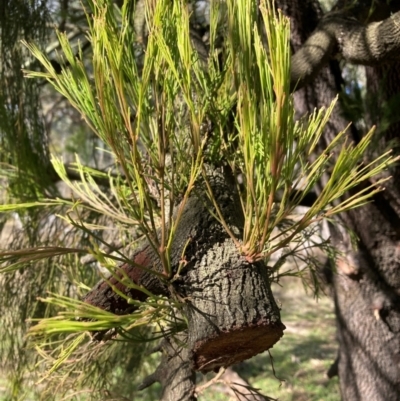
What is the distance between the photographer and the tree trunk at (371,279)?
1.47 meters

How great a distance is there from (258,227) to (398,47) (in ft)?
1.52

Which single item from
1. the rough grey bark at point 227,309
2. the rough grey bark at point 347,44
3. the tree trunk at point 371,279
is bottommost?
→ the tree trunk at point 371,279

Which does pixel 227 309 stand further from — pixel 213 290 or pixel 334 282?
pixel 334 282

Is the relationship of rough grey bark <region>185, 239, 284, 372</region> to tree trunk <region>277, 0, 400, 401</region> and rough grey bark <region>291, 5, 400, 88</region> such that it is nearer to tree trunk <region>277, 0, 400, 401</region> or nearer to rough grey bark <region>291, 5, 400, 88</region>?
rough grey bark <region>291, 5, 400, 88</region>

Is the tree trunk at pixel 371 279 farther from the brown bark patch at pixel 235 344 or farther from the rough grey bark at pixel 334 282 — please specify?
the brown bark patch at pixel 235 344

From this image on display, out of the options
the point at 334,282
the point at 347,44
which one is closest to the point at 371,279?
the point at 334,282

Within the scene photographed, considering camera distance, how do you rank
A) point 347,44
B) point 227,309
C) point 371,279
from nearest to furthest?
point 227,309
point 347,44
point 371,279

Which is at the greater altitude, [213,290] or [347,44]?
[347,44]

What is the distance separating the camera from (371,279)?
1.54 m

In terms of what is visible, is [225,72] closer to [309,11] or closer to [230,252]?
[230,252]

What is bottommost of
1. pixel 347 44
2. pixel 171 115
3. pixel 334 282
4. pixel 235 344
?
pixel 334 282

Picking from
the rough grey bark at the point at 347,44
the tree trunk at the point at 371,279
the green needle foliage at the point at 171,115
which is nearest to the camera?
the green needle foliage at the point at 171,115

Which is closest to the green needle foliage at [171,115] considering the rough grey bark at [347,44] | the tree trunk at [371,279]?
the rough grey bark at [347,44]

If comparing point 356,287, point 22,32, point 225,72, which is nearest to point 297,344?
point 356,287
